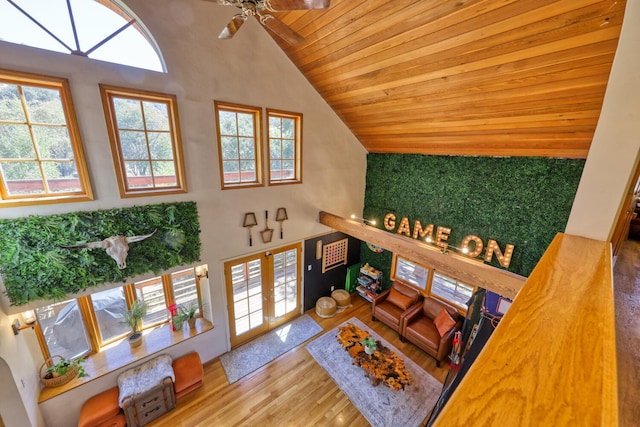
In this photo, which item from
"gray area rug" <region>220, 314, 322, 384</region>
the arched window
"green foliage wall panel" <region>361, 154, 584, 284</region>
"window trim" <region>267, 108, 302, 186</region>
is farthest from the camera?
"gray area rug" <region>220, 314, 322, 384</region>

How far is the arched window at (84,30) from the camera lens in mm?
2590

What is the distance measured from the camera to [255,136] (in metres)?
4.29

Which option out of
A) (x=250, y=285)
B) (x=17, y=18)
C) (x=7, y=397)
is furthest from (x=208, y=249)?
(x=17, y=18)

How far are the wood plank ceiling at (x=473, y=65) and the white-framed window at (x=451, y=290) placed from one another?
2.67 meters

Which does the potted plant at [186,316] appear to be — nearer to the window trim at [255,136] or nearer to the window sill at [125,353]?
the window sill at [125,353]

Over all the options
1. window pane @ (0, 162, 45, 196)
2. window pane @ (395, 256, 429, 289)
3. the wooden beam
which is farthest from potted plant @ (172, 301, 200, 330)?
window pane @ (395, 256, 429, 289)

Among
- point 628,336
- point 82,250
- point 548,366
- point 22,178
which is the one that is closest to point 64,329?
point 82,250

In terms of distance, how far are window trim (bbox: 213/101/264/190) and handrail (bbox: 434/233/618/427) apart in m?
3.99

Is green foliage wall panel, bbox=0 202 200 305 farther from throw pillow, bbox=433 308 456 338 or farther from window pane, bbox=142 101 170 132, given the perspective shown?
throw pillow, bbox=433 308 456 338

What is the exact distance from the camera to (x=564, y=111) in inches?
116

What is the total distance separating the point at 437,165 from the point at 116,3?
5.50 m

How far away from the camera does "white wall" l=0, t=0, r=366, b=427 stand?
2889 millimetres

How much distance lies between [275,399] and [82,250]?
139 inches

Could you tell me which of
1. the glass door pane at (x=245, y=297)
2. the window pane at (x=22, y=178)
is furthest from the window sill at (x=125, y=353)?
the window pane at (x=22, y=178)
